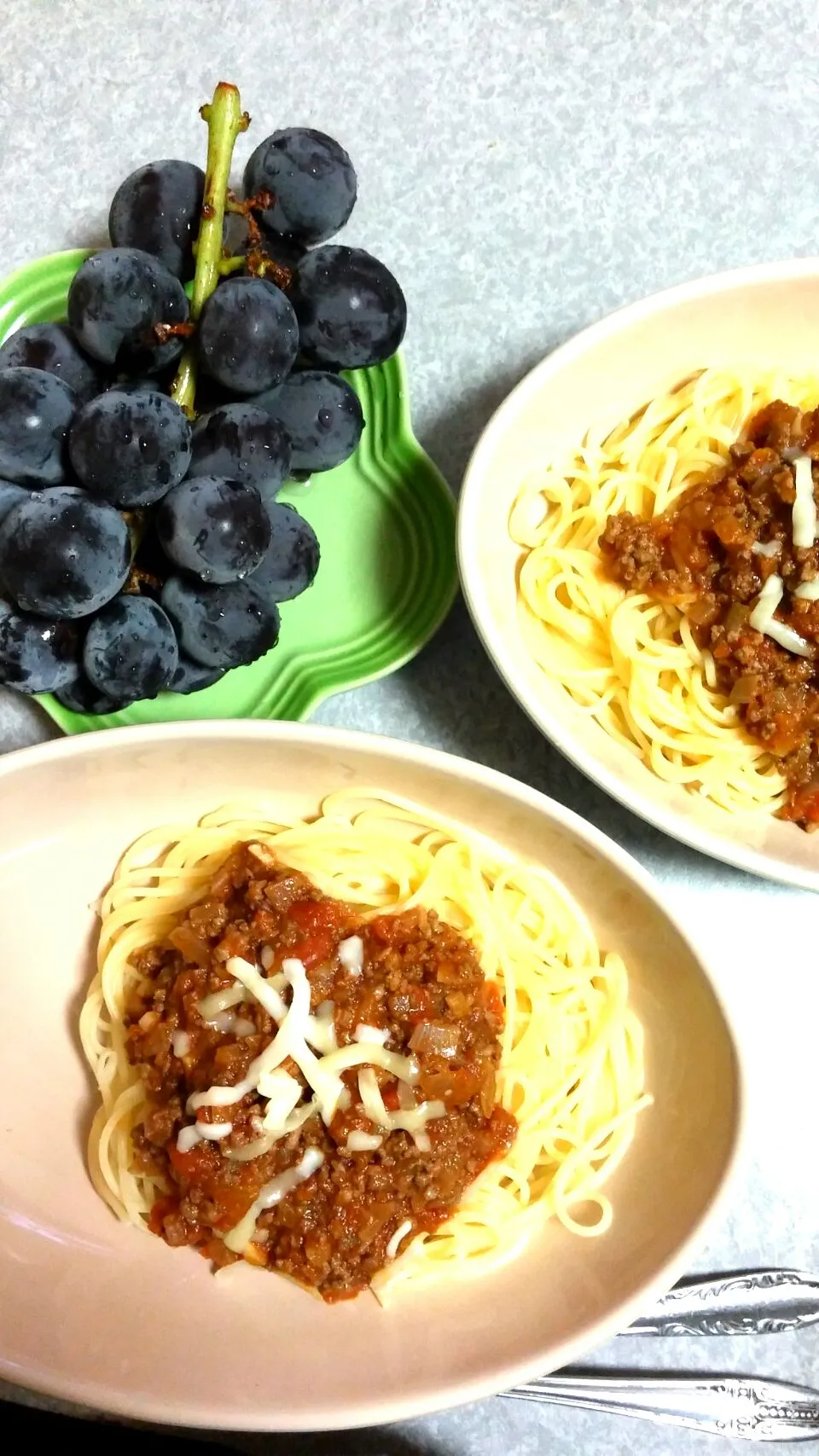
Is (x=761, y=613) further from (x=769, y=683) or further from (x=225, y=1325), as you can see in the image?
(x=225, y=1325)

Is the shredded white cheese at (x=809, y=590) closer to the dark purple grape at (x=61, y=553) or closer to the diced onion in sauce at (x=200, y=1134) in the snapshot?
the dark purple grape at (x=61, y=553)

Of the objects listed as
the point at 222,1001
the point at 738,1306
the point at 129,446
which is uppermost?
the point at 129,446

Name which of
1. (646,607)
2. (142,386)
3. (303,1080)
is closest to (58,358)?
(142,386)

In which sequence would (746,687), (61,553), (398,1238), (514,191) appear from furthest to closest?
(514,191)
(746,687)
(398,1238)
(61,553)

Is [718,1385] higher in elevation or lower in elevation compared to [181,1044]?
lower

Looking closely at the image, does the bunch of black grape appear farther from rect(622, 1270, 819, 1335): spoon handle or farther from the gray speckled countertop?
rect(622, 1270, 819, 1335): spoon handle

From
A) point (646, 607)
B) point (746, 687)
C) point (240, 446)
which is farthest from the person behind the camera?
point (646, 607)

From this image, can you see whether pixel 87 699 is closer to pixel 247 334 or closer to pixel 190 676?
pixel 190 676

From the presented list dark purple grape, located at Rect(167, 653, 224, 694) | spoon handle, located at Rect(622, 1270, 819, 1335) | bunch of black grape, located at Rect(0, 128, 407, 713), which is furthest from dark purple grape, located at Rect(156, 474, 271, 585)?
spoon handle, located at Rect(622, 1270, 819, 1335)

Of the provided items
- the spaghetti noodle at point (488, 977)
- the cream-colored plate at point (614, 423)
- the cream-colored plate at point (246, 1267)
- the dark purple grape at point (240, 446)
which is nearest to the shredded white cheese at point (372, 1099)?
the spaghetti noodle at point (488, 977)
